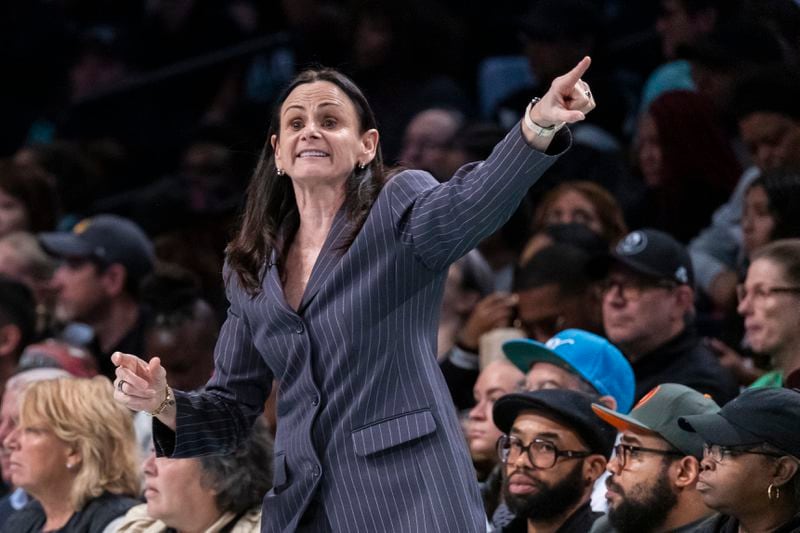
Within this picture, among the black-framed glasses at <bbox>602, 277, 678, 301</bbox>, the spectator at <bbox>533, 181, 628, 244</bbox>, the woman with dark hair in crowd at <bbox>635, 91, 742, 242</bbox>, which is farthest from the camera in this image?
the woman with dark hair in crowd at <bbox>635, 91, 742, 242</bbox>

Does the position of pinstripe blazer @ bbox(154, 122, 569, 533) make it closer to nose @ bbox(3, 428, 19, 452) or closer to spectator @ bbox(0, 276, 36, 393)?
A: nose @ bbox(3, 428, 19, 452)

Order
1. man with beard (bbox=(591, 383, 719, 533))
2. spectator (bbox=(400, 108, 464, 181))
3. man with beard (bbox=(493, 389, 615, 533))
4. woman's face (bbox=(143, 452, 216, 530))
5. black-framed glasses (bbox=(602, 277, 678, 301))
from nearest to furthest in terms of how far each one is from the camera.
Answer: man with beard (bbox=(591, 383, 719, 533)) → man with beard (bbox=(493, 389, 615, 533)) → woman's face (bbox=(143, 452, 216, 530)) → black-framed glasses (bbox=(602, 277, 678, 301)) → spectator (bbox=(400, 108, 464, 181))

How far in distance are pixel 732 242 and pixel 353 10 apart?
3123 millimetres

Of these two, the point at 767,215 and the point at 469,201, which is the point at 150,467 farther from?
the point at 767,215

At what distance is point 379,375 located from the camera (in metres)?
3.55

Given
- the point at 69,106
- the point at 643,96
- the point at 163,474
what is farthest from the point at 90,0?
the point at 163,474

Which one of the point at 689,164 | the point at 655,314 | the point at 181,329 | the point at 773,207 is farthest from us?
the point at 689,164

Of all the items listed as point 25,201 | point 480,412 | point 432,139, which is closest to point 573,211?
point 432,139

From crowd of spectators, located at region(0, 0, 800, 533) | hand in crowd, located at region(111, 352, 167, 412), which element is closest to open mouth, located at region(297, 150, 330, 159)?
crowd of spectators, located at region(0, 0, 800, 533)

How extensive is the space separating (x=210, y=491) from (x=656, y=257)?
5.94ft

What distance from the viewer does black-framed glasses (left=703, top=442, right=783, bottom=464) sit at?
400cm

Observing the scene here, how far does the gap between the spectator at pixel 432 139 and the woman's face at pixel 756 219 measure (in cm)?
193

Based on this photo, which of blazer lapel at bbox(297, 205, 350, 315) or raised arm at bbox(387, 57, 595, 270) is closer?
raised arm at bbox(387, 57, 595, 270)

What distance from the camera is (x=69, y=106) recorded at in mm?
10578
